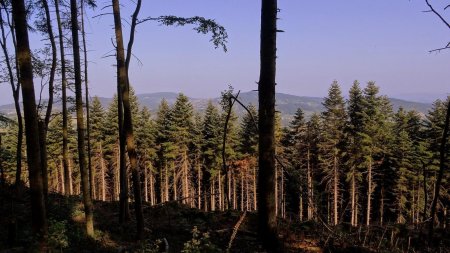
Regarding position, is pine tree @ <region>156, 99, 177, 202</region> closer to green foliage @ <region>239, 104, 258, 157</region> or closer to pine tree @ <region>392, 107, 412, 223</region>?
green foliage @ <region>239, 104, 258, 157</region>

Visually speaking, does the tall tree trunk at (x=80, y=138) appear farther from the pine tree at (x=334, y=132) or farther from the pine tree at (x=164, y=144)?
the pine tree at (x=164, y=144)

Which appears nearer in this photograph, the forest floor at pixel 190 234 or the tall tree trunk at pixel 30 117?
the tall tree trunk at pixel 30 117

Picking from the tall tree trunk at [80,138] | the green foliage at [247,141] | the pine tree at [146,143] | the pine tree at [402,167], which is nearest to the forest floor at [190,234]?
the tall tree trunk at [80,138]

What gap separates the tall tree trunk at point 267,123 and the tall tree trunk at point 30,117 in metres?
5.04

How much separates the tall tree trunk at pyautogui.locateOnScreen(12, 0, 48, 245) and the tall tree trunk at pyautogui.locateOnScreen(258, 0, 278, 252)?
504 cm

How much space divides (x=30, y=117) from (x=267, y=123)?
17.4ft

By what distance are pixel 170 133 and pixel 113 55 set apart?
33252 millimetres

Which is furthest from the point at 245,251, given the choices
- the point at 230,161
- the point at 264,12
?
the point at 230,161

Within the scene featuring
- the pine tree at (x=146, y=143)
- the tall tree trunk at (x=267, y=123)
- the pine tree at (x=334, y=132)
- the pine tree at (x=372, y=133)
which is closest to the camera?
the tall tree trunk at (x=267, y=123)

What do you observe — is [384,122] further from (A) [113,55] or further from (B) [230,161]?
(A) [113,55]

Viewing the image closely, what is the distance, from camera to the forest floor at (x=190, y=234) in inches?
350

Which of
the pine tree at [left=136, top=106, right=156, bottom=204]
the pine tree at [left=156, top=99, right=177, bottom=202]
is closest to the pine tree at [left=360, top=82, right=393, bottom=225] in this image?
the pine tree at [left=156, top=99, right=177, bottom=202]

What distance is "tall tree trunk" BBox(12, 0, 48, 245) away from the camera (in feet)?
26.9

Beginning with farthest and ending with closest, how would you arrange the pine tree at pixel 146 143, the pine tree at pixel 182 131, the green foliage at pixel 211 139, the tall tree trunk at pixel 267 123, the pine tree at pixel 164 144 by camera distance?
1. the pine tree at pixel 146 143
2. the pine tree at pixel 164 144
3. the pine tree at pixel 182 131
4. the green foliage at pixel 211 139
5. the tall tree trunk at pixel 267 123
